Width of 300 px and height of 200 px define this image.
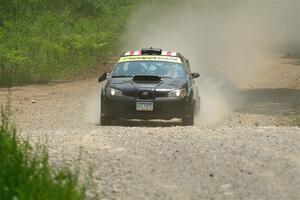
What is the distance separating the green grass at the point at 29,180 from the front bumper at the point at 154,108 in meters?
6.61

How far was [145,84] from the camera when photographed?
15031 mm

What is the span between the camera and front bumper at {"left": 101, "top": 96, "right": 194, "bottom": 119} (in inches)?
580

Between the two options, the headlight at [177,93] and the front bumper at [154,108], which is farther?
the headlight at [177,93]

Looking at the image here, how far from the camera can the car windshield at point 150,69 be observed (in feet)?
51.7

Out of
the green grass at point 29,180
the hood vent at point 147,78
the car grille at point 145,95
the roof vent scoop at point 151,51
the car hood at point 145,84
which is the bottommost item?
the green grass at point 29,180

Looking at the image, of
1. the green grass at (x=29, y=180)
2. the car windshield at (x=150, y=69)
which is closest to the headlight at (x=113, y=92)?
the car windshield at (x=150, y=69)

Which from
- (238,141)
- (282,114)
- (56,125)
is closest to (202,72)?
(282,114)

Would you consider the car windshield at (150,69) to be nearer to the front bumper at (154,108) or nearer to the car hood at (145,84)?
the car hood at (145,84)

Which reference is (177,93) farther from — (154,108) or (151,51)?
(151,51)

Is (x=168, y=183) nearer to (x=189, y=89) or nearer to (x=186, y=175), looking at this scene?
(x=186, y=175)

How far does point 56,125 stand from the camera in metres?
17.0

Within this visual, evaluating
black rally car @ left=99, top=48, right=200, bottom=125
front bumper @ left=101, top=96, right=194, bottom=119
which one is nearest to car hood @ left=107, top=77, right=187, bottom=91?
black rally car @ left=99, top=48, right=200, bottom=125

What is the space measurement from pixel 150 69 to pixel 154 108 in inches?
56.6

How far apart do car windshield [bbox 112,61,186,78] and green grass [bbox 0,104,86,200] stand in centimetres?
772
